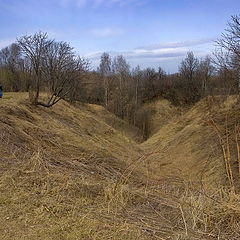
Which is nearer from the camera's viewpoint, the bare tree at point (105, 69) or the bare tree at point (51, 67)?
the bare tree at point (51, 67)

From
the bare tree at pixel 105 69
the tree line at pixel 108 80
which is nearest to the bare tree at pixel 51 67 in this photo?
the tree line at pixel 108 80

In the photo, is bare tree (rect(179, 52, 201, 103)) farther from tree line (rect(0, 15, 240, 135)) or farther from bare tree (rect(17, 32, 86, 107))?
bare tree (rect(17, 32, 86, 107))

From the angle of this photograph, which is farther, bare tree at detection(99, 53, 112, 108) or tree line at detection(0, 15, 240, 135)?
bare tree at detection(99, 53, 112, 108)

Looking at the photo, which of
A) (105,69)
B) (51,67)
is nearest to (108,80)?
(105,69)

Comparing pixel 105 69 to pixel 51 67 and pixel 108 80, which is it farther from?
pixel 51 67

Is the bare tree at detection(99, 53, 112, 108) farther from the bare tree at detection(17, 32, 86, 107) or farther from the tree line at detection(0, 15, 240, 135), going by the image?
the bare tree at detection(17, 32, 86, 107)

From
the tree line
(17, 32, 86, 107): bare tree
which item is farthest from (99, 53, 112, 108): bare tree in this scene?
(17, 32, 86, 107): bare tree

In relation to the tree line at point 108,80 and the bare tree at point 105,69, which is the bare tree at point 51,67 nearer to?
the tree line at point 108,80

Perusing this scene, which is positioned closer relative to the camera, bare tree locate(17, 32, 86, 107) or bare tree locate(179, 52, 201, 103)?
bare tree locate(17, 32, 86, 107)

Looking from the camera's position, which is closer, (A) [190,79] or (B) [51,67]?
(B) [51,67]

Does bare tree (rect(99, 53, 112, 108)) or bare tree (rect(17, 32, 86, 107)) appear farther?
bare tree (rect(99, 53, 112, 108))

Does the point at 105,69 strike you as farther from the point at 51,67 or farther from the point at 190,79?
the point at 51,67

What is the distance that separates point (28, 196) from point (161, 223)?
211 centimetres

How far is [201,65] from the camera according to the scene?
5678 centimetres
